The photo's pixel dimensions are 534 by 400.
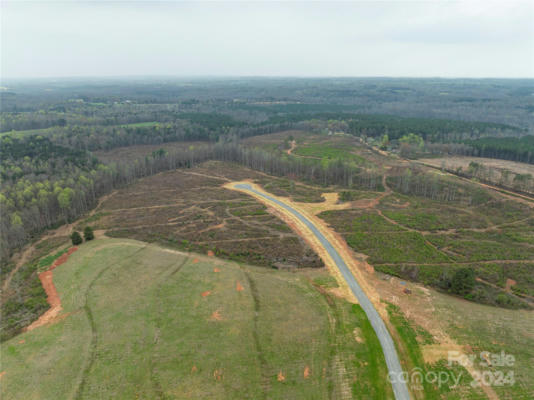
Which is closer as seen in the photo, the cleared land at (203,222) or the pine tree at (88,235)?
the cleared land at (203,222)

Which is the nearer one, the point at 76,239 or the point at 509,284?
the point at 509,284

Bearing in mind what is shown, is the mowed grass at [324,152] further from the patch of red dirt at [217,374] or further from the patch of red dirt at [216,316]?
the patch of red dirt at [217,374]

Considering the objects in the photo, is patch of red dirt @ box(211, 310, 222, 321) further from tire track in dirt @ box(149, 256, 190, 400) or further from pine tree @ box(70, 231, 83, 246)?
pine tree @ box(70, 231, 83, 246)

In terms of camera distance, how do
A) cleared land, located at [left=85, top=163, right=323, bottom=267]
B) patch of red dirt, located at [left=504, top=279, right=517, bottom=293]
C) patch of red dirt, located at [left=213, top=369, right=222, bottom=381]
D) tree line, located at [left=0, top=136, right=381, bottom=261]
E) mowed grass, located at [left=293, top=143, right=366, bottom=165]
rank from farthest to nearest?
mowed grass, located at [left=293, top=143, right=366, bottom=165] → tree line, located at [left=0, top=136, right=381, bottom=261] → cleared land, located at [left=85, top=163, right=323, bottom=267] → patch of red dirt, located at [left=504, top=279, right=517, bottom=293] → patch of red dirt, located at [left=213, top=369, right=222, bottom=381]

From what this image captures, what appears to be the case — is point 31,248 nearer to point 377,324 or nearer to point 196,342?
point 196,342

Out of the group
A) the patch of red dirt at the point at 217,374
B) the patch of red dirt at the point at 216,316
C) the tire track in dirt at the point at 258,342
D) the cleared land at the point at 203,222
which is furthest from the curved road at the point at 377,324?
the patch of red dirt at the point at 216,316

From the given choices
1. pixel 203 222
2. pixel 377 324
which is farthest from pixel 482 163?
A: pixel 203 222

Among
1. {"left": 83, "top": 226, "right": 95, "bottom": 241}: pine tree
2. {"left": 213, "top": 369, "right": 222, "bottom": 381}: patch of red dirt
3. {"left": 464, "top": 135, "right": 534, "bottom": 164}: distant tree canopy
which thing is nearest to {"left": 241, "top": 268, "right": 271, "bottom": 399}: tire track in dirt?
{"left": 213, "top": 369, "right": 222, "bottom": 381}: patch of red dirt
